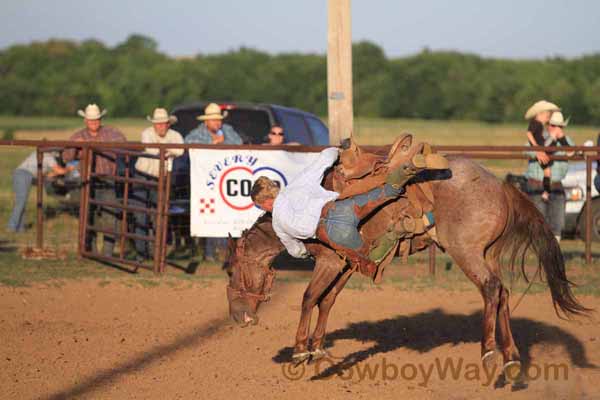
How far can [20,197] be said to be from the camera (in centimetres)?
1401

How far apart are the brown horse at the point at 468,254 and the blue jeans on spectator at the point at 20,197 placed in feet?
25.8

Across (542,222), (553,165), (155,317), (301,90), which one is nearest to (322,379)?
(542,222)

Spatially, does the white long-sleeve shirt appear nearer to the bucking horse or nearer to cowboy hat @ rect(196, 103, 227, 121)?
the bucking horse

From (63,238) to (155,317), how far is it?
174 inches

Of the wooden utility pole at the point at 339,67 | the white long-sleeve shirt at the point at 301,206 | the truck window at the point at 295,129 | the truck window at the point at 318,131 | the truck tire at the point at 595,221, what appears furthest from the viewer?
the truck window at the point at 318,131

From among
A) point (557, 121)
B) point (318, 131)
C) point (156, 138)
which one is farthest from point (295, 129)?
point (557, 121)

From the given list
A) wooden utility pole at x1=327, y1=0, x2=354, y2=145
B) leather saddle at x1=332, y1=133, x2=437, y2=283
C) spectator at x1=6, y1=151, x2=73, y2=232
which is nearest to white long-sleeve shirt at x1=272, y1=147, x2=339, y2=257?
leather saddle at x1=332, y1=133, x2=437, y2=283

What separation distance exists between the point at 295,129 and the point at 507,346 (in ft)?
23.9

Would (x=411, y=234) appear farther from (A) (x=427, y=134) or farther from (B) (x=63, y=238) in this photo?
(A) (x=427, y=134)

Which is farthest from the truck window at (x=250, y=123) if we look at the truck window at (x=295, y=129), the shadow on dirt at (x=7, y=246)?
the shadow on dirt at (x=7, y=246)

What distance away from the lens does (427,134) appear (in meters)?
39.9

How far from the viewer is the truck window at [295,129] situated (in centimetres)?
1323

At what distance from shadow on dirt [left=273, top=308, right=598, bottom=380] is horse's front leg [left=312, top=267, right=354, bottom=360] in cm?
35

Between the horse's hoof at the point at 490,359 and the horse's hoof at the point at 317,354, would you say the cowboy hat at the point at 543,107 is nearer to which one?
the horse's hoof at the point at 490,359
